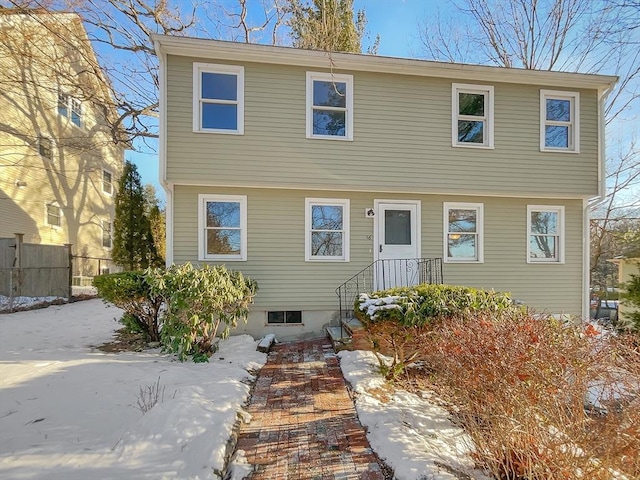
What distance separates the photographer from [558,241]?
7.84m

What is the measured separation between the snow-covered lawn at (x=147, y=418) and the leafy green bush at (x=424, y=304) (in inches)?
37.1

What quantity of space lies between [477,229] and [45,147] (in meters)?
16.3

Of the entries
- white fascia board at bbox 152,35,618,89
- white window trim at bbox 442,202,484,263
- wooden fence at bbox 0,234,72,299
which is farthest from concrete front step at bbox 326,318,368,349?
wooden fence at bbox 0,234,72,299

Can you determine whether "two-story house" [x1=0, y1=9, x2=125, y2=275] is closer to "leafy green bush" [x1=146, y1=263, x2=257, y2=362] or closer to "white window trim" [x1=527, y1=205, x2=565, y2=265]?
"leafy green bush" [x1=146, y1=263, x2=257, y2=362]

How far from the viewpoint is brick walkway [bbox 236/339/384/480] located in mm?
2633

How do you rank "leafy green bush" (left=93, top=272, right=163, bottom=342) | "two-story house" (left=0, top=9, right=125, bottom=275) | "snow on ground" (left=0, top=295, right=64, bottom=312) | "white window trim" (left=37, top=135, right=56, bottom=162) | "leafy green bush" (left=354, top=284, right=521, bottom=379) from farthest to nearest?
"white window trim" (left=37, top=135, right=56, bottom=162) → "two-story house" (left=0, top=9, right=125, bottom=275) → "snow on ground" (left=0, top=295, right=64, bottom=312) → "leafy green bush" (left=93, top=272, right=163, bottom=342) → "leafy green bush" (left=354, top=284, right=521, bottom=379)

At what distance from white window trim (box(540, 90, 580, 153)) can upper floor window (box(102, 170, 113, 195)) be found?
18799mm

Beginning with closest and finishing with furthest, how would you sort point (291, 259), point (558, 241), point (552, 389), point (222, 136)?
point (552, 389) < point (222, 136) < point (291, 259) < point (558, 241)

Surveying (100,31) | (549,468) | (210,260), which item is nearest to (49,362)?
(210,260)

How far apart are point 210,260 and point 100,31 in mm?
10745

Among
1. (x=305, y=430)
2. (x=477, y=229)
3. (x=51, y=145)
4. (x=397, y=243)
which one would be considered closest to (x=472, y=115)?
(x=477, y=229)

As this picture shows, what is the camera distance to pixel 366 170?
695 centimetres

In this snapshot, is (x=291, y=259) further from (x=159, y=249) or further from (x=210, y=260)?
(x=159, y=249)

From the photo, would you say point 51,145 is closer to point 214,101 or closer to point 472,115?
point 214,101
